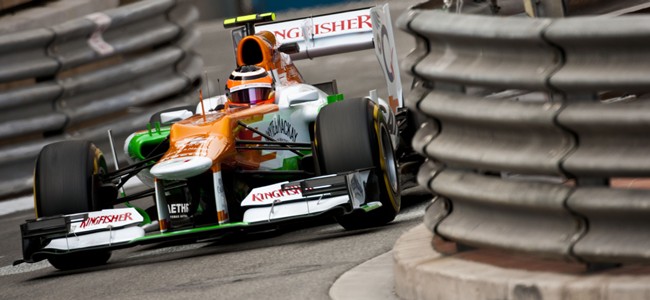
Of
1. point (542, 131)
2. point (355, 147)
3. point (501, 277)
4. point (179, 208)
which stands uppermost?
point (542, 131)

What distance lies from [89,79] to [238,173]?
199 inches

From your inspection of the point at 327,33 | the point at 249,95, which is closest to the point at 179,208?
the point at 249,95

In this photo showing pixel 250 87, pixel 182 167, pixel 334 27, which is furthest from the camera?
pixel 334 27

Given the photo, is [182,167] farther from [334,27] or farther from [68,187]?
[334,27]

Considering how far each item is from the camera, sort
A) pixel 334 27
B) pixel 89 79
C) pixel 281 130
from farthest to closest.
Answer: pixel 89 79 < pixel 334 27 < pixel 281 130

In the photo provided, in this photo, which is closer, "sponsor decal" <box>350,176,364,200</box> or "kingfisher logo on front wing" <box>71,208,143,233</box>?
"sponsor decal" <box>350,176,364,200</box>

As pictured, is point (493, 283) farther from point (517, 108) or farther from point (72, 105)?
point (72, 105)

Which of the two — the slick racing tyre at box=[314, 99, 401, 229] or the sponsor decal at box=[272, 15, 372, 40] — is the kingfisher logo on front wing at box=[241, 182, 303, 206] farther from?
the sponsor decal at box=[272, 15, 372, 40]

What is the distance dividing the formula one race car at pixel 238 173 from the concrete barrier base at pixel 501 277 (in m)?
3.16

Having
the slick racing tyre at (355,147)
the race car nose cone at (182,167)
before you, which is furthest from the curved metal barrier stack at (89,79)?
the slick racing tyre at (355,147)

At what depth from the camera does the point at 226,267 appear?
8336 mm

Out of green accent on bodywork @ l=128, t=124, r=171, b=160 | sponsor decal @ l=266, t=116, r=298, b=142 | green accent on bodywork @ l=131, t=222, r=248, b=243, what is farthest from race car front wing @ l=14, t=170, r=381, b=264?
sponsor decal @ l=266, t=116, r=298, b=142

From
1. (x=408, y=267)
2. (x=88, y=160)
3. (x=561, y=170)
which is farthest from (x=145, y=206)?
(x=561, y=170)

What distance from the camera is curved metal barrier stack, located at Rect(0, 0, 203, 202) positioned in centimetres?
1380
